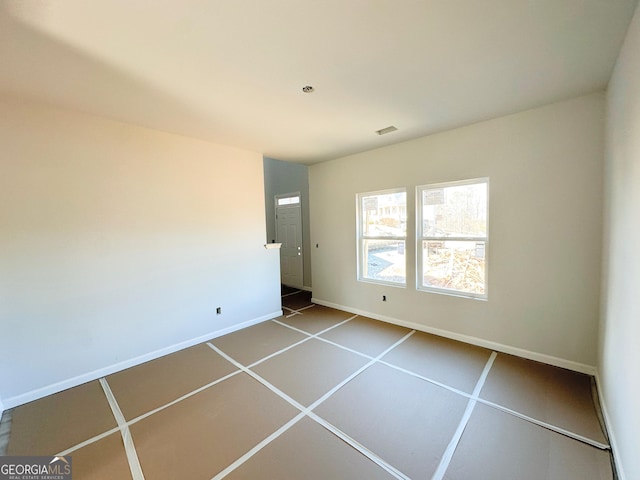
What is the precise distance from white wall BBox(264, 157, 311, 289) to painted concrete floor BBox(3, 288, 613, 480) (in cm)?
326

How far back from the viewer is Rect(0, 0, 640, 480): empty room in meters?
1.64

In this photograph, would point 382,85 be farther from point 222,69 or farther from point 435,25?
point 222,69

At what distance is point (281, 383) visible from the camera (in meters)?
2.60

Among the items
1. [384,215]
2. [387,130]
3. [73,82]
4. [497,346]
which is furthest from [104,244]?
[497,346]

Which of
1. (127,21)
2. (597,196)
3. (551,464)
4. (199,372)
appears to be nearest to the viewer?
(127,21)

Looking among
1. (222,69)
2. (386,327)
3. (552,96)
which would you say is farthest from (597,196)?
(222,69)

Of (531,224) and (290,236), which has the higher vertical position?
(531,224)

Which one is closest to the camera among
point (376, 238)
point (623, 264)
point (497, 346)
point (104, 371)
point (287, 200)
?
point (623, 264)

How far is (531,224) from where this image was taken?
9.44ft

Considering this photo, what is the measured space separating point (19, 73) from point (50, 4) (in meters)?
1.02

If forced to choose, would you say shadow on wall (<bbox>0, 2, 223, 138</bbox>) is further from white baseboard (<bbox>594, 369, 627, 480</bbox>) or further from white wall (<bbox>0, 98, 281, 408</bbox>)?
white baseboard (<bbox>594, 369, 627, 480</bbox>)

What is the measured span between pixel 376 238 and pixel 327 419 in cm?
283

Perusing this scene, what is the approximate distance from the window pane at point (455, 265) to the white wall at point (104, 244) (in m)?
2.82

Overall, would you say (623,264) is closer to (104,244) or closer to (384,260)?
(384,260)
